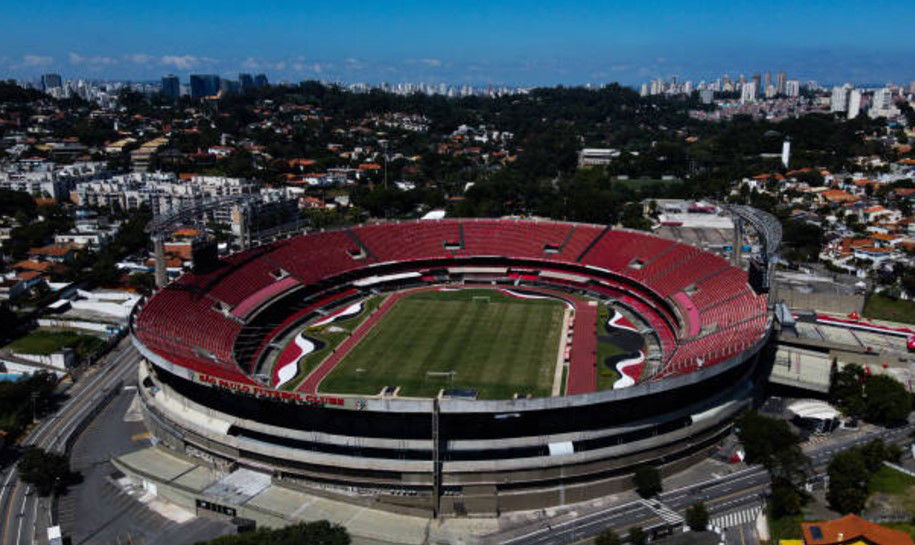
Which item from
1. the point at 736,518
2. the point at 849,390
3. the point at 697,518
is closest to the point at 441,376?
the point at 697,518

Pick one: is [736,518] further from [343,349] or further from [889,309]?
[889,309]

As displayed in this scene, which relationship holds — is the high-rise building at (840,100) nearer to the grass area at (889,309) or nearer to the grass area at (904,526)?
the grass area at (889,309)

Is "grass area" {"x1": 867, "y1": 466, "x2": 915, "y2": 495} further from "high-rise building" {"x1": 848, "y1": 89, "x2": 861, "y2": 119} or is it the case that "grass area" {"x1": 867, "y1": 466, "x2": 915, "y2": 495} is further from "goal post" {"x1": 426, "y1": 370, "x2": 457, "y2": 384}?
"high-rise building" {"x1": 848, "y1": 89, "x2": 861, "y2": 119}

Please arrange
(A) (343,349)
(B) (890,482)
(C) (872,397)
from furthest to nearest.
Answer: (A) (343,349) → (C) (872,397) → (B) (890,482)

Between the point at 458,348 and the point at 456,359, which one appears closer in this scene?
the point at 456,359

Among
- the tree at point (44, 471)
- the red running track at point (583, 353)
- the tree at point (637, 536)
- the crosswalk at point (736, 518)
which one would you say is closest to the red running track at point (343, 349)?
the tree at point (44, 471)

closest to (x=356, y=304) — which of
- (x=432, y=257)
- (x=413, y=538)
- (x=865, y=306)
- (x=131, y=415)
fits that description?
(x=432, y=257)

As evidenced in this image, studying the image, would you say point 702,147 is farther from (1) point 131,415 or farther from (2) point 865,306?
(1) point 131,415
